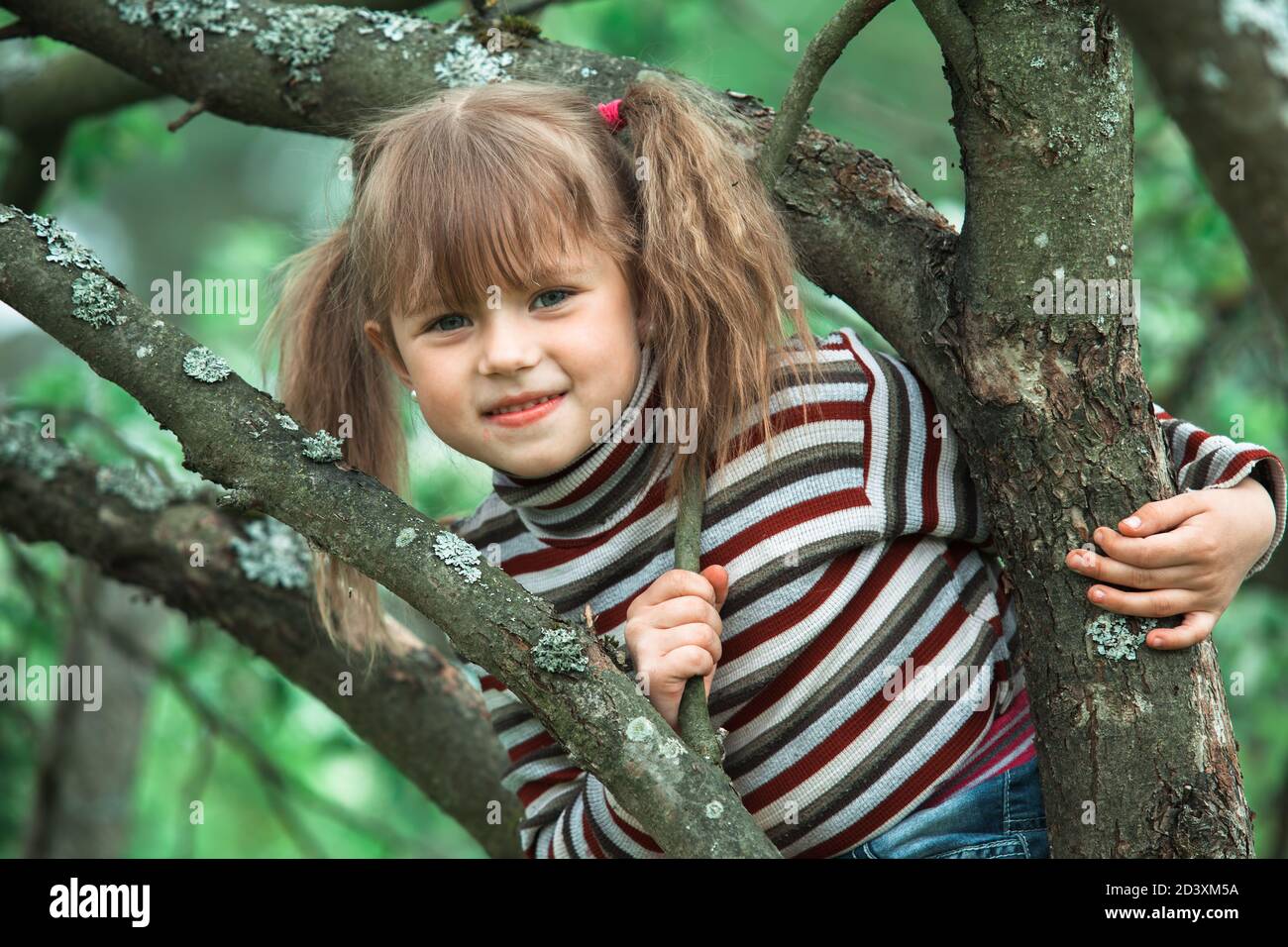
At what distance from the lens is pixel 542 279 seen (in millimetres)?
1812

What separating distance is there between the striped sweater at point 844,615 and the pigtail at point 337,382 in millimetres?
496

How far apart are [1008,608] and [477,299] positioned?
928 mm

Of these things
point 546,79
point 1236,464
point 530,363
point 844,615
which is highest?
point 546,79

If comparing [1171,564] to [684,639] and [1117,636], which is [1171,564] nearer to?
[1117,636]

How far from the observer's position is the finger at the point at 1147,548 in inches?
62.8

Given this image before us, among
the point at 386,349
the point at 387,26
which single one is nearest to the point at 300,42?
the point at 387,26

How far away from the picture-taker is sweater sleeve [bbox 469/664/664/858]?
6.40 ft

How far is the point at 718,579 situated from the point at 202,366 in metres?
0.73

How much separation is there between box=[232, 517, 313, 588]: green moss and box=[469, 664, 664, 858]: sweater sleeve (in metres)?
0.51

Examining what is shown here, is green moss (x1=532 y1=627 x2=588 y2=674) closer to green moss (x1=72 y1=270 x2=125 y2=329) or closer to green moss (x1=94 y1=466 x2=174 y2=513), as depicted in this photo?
green moss (x1=72 y1=270 x2=125 y2=329)

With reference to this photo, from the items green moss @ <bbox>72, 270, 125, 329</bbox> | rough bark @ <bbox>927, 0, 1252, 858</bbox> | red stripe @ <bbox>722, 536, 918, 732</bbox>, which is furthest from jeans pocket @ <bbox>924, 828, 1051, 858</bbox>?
green moss @ <bbox>72, 270, 125, 329</bbox>

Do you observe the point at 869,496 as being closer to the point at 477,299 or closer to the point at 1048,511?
the point at 1048,511

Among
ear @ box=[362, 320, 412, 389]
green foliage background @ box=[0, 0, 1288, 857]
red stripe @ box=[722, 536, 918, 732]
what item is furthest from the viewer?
green foliage background @ box=[0, 0, 1288, 857]
